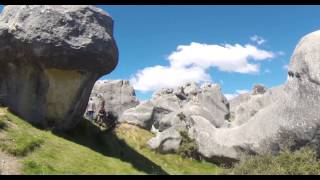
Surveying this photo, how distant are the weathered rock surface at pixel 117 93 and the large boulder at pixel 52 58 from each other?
3454 centimetres

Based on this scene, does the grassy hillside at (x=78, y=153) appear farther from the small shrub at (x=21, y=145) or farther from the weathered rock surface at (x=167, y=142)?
the weathered rock surface at (x=167, y=142)

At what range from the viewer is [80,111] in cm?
2755

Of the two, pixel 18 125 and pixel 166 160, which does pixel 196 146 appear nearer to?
pixel 166 160

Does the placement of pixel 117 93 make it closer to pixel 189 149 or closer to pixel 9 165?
pixel 189 149

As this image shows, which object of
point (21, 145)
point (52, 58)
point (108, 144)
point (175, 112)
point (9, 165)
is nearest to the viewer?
point (9, 165)

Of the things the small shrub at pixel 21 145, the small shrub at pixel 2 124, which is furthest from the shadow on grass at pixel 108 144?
the small shrub at pixel 21 145

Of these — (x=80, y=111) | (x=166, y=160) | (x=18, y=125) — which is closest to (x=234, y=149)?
(x=166, y=160)

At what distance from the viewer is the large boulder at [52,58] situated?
23983 mm

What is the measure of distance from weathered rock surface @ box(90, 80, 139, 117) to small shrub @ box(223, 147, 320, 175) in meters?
43.9

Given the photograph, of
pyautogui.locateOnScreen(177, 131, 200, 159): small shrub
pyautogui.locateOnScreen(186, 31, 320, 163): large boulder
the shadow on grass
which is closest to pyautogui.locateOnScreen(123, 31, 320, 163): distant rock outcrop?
pyautogui.locateOnScreen(186, 31, 320, 163): large boulder

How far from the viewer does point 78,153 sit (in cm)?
2269

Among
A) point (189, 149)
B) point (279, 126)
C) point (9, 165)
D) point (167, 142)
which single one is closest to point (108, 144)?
point (189, 149)

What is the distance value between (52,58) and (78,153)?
4851 mm

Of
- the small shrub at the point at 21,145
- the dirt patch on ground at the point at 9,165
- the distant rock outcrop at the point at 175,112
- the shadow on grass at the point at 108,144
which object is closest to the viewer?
the dirt patch on ground at the point at 9,165
